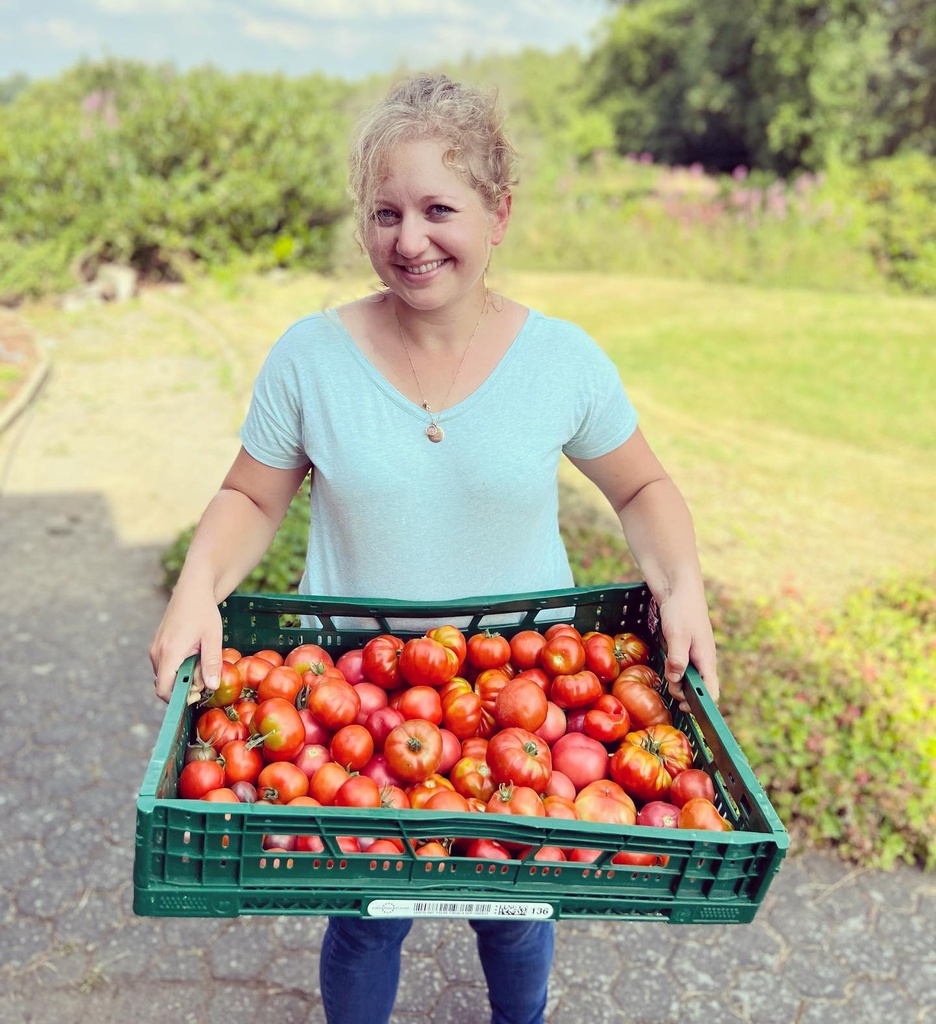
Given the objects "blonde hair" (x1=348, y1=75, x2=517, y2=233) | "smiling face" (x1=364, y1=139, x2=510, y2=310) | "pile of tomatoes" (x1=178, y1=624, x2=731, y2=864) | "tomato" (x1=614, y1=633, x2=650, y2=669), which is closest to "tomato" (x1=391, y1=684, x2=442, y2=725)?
"pile of tomatoes" (x1=178, y1=624, x2=731, y2=864)

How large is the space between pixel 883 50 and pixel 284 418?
20.5 meters

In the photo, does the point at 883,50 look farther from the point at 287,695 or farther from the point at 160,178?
the point at 287,695

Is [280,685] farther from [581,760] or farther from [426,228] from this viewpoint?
[426,228]

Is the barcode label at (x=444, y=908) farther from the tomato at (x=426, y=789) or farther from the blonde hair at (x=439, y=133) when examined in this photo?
the blonde hair at (x=439, y=133)

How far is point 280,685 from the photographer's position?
189 cm

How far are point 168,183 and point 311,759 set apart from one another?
11436mm

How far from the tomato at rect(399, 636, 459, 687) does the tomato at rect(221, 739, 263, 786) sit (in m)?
0.36

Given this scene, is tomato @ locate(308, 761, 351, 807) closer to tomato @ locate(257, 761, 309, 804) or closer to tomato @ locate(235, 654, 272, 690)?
tomato @ locate(257, 761, 309, 804)

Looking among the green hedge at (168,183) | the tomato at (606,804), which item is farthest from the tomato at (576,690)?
the green hedge at (168,183)

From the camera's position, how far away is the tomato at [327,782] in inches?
67.9

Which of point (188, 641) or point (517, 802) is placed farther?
point (188, 641)

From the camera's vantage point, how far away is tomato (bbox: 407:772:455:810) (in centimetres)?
169

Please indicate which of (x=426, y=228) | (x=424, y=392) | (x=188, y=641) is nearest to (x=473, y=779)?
(x=188, y=641)

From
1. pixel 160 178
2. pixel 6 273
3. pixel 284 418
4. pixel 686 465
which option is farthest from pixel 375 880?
pixel 160 178
